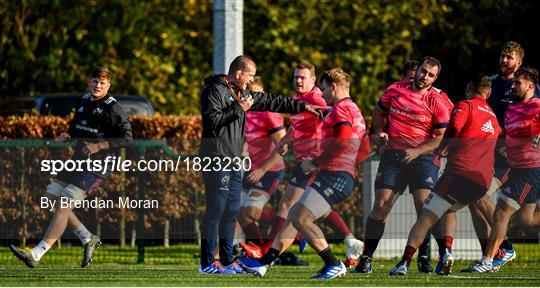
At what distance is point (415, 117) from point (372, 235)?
129 cm

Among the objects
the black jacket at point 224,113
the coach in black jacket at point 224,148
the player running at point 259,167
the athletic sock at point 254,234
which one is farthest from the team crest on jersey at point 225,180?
the athletic sock at point 254,234

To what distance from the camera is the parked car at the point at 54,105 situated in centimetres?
2325

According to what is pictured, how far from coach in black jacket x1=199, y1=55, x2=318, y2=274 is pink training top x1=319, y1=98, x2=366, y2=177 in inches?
29.7

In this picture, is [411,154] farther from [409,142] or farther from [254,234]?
[254,234]

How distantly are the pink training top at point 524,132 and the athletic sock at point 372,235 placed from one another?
60.6 inches

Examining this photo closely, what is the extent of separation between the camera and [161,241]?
61.3ft

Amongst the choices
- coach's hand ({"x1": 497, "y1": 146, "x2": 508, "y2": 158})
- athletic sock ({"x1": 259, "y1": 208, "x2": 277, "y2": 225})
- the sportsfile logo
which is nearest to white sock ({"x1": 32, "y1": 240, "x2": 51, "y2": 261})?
athletic sock ({"x1": 259, "y1": 208, "x2": 277, "y2": 225})

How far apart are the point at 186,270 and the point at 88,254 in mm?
1080

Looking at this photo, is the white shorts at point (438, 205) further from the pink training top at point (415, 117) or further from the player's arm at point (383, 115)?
the player's arm at point (383, 115)

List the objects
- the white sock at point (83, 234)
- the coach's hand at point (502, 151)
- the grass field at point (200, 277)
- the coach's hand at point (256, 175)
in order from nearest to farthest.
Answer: the grass field at point (200, 277), the coach's hand at point (502, 151), the white sock at point (83, 234), the coach's hand at point (256, 175)

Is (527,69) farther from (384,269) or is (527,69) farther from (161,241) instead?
(161,241)

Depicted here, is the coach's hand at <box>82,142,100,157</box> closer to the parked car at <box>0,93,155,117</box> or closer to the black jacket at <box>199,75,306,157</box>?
the black jacket at <box>199,75,306,157</box>

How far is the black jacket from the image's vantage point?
14383mm

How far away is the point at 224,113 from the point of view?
14383 mm
